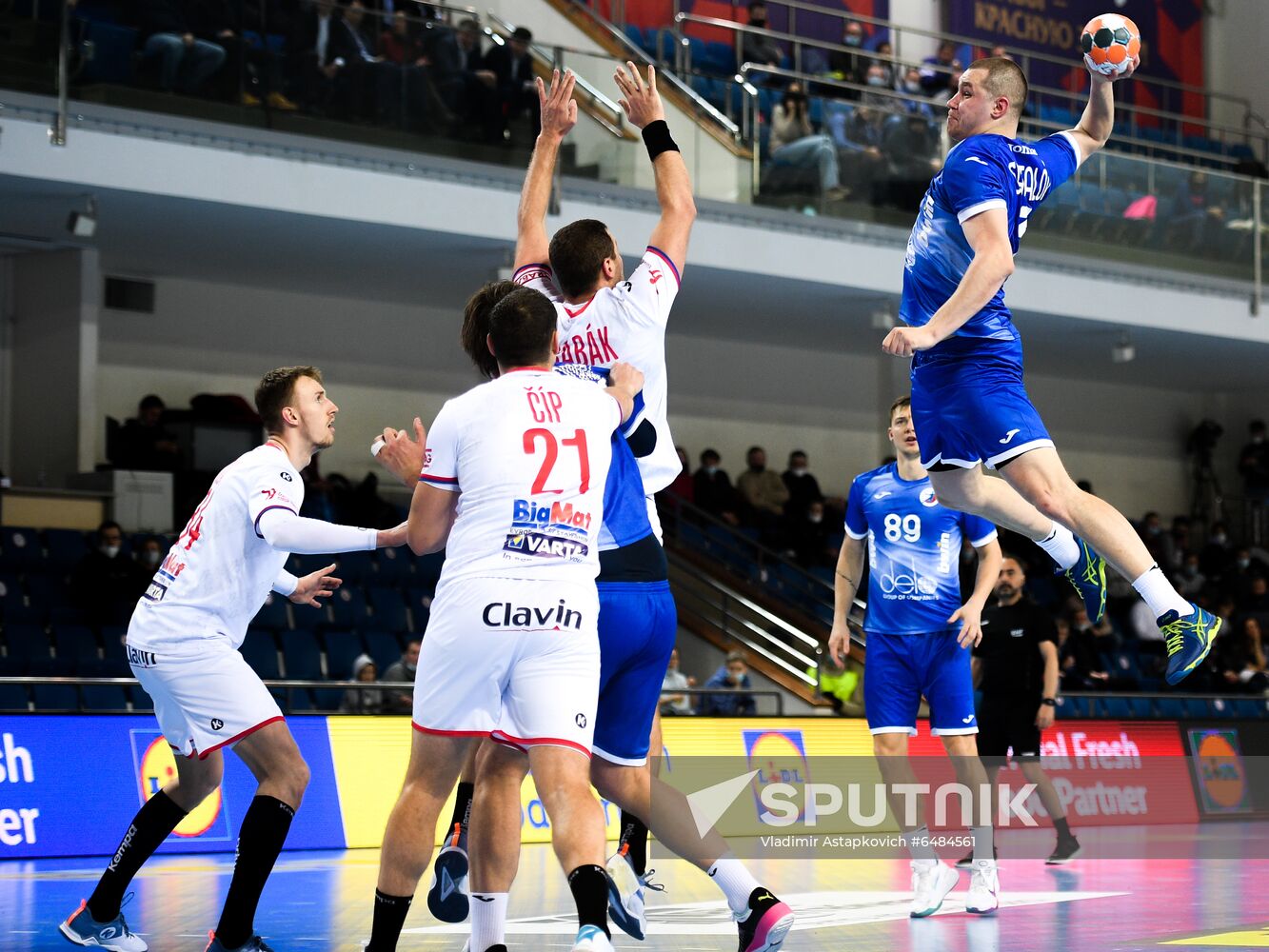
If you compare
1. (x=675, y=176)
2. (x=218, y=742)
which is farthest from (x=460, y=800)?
(x=675, y=176)

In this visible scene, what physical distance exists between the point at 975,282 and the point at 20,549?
10.9 metres

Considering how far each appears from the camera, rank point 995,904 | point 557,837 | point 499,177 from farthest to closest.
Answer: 1. point 499,177
2. point 995,904
3. point 557,837

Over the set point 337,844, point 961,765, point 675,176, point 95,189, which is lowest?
point 337,844

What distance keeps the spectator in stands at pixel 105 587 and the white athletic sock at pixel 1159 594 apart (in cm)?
978

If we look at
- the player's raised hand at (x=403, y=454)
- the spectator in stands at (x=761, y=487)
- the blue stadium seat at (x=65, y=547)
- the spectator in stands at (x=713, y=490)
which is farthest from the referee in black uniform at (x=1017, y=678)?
the spectator in stands at (x=761, y=487)

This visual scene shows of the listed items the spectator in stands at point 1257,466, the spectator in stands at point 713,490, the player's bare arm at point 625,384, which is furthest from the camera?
the spectator in stands at point 1257,466

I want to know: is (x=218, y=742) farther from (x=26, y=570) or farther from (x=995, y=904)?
(x=26, y=570)

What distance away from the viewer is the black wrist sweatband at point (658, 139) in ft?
18.5

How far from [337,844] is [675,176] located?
23.1ft

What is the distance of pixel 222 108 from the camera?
45.4 ft

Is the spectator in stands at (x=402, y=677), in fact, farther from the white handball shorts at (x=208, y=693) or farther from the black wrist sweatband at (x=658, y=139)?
the black wrist sweatband at (x=658, y=139)

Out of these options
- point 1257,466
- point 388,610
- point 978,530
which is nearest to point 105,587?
point 388,610

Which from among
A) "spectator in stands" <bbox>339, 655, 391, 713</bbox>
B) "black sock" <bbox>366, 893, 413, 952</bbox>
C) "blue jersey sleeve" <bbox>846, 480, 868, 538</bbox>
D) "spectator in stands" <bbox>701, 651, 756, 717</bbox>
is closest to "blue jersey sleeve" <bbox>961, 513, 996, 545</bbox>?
"blue jersey sleeve" <bbox>846, 480, 868, 538</bbox>

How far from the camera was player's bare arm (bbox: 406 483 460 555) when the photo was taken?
457cm
